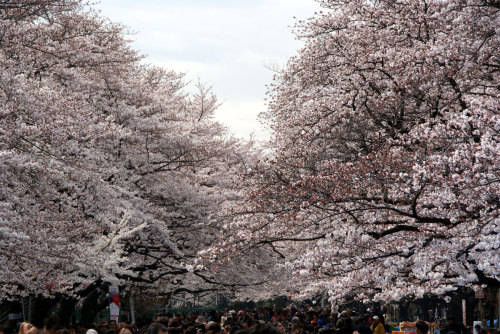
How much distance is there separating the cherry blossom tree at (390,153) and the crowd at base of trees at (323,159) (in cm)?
5

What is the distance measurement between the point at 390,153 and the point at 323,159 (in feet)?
12.9

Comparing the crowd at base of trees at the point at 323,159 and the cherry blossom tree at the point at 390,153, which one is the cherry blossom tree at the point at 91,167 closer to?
the crowd at base of trees at the point at 323,159

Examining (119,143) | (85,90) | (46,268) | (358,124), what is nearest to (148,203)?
(119,143)

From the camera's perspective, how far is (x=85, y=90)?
76.6 ft

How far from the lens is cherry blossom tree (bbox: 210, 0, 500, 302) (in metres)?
10.9

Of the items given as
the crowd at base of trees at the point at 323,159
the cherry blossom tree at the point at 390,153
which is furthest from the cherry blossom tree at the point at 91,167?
the cherry blossom tree at the point at 390,153

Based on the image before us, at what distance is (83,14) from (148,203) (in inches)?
298

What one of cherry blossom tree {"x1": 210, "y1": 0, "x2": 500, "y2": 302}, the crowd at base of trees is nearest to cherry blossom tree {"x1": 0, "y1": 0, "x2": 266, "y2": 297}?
the crowd at base of trees

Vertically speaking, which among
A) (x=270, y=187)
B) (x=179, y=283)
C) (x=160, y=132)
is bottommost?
(x=179, y=283)

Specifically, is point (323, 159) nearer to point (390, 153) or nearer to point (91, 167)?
point (390, 153)

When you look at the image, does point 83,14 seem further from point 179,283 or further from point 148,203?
point 179,283

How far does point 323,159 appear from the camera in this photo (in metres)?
16.6

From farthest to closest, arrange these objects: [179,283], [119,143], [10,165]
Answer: [179,283] < [119,143] < [10,165]

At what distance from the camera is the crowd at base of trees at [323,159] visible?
37.9 feet
